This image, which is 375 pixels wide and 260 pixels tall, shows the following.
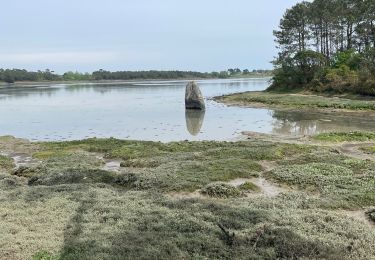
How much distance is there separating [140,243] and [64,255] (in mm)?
1593

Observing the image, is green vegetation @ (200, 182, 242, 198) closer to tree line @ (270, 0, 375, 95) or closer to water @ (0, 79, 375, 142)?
water @ (0, 79, 375, 142)

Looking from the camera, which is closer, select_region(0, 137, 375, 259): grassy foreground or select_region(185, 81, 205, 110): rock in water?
select_region(0, 137, 375, 259): grassy foreground

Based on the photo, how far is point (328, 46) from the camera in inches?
2901

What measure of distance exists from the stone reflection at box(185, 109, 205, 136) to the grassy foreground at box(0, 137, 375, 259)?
1311 centimetres

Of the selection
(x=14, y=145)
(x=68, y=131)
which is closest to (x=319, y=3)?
(x=68, y=131)

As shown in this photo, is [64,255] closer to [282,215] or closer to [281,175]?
[282,215]

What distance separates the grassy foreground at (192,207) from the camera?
895cm

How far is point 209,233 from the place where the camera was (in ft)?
31.9

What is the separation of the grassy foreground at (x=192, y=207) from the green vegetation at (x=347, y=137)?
5493 mm

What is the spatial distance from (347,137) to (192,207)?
16928mm

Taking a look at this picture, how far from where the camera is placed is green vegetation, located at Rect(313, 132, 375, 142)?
25.2m

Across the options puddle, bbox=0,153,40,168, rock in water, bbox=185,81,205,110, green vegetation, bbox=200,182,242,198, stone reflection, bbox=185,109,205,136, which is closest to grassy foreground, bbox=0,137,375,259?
green vegetation, bbox=200,182,242,198

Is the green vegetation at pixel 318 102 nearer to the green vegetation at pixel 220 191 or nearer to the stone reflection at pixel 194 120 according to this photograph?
the stone reflection at pixel 194 120

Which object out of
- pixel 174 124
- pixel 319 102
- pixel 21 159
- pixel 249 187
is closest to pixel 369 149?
pixel 249 187
